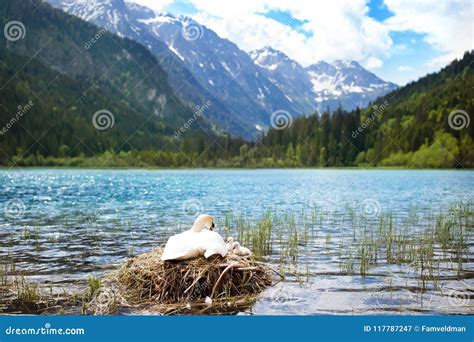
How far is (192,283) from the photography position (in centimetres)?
538

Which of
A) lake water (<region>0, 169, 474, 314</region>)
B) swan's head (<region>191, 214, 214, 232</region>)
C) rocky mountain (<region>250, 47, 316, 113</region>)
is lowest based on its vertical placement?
lake water (<region>0, 169, 474, 314</region>)

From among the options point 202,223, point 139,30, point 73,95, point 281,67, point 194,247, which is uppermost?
point 139,30

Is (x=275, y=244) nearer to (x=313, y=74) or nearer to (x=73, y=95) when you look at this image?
(x=313, y=74)

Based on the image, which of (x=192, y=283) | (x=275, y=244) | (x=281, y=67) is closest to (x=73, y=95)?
(x=281, y=67)

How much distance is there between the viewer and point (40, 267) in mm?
7219

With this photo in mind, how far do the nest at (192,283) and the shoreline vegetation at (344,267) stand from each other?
0.09 m

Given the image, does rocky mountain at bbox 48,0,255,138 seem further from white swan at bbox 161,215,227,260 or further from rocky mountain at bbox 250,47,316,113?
white swan at bbox 161,215,227,260

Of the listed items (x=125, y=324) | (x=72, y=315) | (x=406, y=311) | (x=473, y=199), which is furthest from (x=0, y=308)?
(x=473, y=199)

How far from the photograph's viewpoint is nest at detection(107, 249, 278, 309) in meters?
5.40

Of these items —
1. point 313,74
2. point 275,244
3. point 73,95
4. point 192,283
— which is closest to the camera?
point 192,283

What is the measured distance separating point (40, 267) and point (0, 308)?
71.1 inches

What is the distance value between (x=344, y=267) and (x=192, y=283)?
252 cm

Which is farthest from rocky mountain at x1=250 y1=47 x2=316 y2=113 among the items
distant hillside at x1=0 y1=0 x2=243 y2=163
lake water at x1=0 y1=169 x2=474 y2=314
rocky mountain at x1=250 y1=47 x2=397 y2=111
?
distant hillside at x1=0 y1=0 x2=243 y2=163

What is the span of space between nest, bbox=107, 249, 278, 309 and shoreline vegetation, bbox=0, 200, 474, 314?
0.09 m
